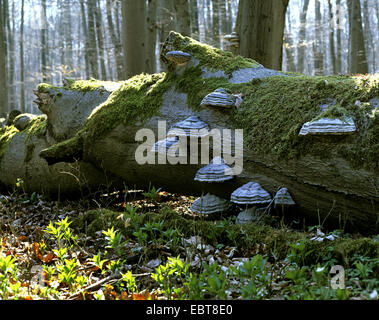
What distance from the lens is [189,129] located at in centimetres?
434

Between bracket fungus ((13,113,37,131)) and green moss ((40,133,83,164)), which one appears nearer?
green moss ((40,133,83,164))

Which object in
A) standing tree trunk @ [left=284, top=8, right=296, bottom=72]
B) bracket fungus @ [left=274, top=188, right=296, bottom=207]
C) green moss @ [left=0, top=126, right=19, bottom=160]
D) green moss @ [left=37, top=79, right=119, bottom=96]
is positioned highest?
standing tree trunk @ [left=284, top=8, right=296, bottom=72]

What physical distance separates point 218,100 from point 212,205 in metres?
1.35

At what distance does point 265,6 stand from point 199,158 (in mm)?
4236

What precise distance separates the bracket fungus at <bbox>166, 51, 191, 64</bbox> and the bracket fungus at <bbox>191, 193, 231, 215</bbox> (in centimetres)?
218

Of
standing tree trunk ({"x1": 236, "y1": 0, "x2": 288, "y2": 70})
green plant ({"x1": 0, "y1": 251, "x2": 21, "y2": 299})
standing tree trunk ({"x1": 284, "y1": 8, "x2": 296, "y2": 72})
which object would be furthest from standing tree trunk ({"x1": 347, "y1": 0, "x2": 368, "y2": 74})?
green plant ({"x1": 0, "y1": 251, "x2": 21, "y2": 299})

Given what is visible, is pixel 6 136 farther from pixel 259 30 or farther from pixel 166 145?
pixel 259 30

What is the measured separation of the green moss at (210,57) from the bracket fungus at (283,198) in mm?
2066

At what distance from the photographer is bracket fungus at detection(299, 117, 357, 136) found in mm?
3404

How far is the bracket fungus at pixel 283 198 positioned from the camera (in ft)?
12.7

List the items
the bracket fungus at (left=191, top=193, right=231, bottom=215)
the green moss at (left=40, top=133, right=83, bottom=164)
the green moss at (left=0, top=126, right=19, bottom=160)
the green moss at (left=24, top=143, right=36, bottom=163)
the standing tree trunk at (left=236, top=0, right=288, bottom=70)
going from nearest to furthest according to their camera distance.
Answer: the bracket fungus at (left=191, top=193, right=231, bottom=215)
the green moss at (left=40, top=133, right=83, bottom=164)
the green moss at (left=24, top=143, right=36, bottom=163)
the standing tree trunk at (left=236, top=0, right=288, bottom=70)
the green moss at (left=0, top=126, right=19, bottom=160)

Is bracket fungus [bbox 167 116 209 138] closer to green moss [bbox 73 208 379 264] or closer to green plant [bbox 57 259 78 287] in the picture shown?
green moss [bbox 73 208 379 264]

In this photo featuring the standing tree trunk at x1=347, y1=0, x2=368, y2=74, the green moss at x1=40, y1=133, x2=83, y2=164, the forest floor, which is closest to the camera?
the forest floor
